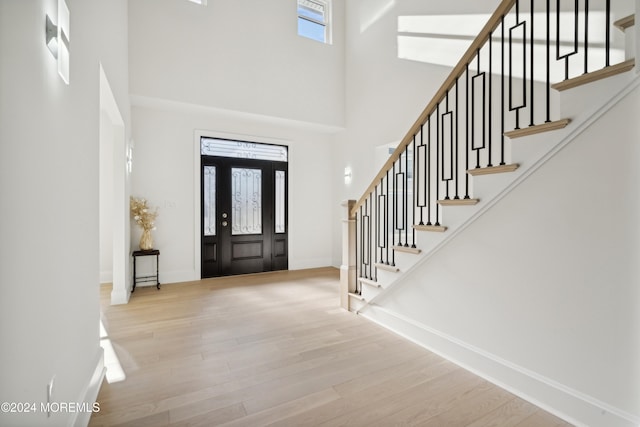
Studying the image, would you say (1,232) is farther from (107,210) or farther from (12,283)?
(107,210)

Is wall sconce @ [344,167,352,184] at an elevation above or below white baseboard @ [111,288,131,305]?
above

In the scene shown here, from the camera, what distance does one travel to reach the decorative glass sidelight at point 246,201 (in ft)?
18.7

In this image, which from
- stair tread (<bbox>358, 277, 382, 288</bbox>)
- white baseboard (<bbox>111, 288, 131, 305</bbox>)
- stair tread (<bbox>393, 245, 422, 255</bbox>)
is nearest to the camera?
stair tread (<bbox>393, 245, 422, 255</bbox>)

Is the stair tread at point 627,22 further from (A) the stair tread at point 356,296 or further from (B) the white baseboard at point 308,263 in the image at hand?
(B) the white baseboard at point 308,263

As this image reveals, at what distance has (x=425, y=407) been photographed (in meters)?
1.96

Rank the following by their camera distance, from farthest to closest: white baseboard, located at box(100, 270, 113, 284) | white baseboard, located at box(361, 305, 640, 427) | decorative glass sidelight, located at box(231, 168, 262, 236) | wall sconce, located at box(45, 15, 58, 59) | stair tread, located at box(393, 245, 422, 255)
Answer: decorative glass sidelight, located at box(231, 168, 262, 236) < white baseboard, located at box(100, 270, 113, 284) < stair tread, located at box(393, 245, 422, 255) < white baseboard, located at box(361, 305, 640, 427) < wall sconce, located at box(45, 15, 58, 59)

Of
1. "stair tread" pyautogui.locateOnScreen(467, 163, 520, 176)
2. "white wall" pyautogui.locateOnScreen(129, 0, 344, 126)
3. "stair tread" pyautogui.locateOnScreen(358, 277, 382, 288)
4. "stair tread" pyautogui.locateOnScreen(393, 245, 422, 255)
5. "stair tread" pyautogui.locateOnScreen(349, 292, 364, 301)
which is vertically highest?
"white wall" pyautogui.locateOnScreen(129, 0, 344, 126)

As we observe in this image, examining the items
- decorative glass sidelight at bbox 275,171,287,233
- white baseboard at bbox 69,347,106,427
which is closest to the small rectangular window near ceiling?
decorative glass sidelight at bbox 275,171,287,233

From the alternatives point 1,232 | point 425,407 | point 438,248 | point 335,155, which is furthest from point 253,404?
point 335,155

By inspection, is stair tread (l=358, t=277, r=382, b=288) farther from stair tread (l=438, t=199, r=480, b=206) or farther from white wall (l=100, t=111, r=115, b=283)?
white wall (l=100, t=111, r=115, b=283)

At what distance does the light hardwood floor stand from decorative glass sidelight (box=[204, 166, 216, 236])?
6.35 feet

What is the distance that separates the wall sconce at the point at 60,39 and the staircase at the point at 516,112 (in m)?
2.40

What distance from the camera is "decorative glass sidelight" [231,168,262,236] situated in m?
5.70

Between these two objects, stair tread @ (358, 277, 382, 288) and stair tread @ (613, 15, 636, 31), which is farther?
stair tread @ (358, 277, 382, 288)
